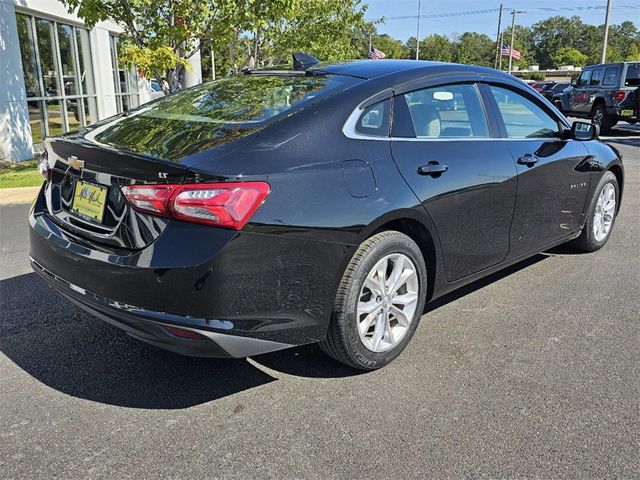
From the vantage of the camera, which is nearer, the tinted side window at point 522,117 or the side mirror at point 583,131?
the tinted side window at point 522,117

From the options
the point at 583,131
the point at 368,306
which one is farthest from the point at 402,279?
the point at 583,131

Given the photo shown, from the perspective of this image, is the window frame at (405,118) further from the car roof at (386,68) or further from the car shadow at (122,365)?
the car shadow at (122,365)

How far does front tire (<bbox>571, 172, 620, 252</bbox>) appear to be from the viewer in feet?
17.1

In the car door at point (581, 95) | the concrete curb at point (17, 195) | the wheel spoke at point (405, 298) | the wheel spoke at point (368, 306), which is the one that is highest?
the car door at point (581, 95)

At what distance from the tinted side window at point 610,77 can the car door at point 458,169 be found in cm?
1558

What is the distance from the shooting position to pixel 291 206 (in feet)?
8.97

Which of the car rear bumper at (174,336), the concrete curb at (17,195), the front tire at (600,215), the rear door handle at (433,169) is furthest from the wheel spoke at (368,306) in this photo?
the concrete curb at (17,195)

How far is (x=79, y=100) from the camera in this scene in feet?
49.0

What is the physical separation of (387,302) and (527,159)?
163 centimetres

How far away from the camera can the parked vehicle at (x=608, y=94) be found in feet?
54.1

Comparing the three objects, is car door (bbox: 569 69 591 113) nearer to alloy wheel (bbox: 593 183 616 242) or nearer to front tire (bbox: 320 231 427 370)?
alloy wheel (bbox: 593 183 616 242)

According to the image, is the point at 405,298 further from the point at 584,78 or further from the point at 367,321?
the point at 584,78

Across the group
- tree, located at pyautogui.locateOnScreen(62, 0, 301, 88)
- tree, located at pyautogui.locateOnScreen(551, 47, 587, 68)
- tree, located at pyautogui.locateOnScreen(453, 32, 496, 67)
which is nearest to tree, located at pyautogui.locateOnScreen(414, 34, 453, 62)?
tree, located at pyautogui.locateOnScreen(453, 32, 496, 67)

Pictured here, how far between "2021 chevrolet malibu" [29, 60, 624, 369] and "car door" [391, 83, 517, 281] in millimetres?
12
